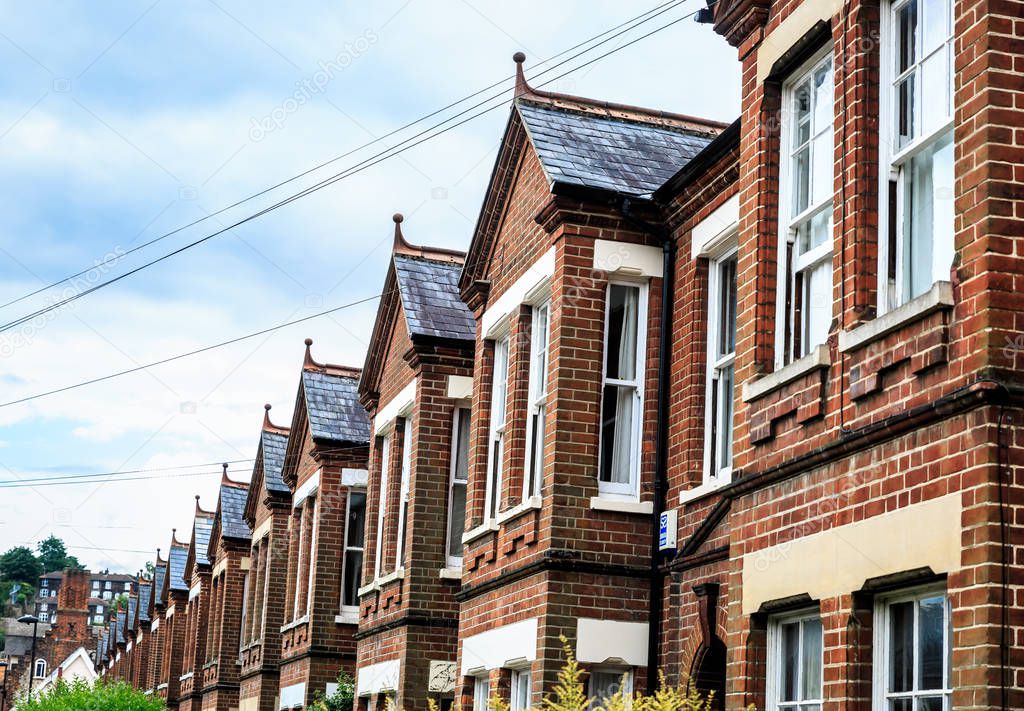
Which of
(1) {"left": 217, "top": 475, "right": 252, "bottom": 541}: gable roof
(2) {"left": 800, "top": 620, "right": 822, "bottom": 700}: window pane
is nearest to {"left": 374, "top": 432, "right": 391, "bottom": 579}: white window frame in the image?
(2) {"left": 800, "top": 620, "right": 822, "bottom": 700}: window pane

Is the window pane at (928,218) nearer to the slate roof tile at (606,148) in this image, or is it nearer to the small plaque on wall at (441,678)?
the slate roof tile at (606,148)

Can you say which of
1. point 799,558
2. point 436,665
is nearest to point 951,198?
point 799,558

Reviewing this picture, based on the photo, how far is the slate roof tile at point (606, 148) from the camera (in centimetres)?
1565

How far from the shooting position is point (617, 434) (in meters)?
15.3

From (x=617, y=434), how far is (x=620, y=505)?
2.79 feet

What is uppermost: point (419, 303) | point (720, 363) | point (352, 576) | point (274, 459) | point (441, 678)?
point (419, 303)

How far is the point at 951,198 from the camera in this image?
849cm

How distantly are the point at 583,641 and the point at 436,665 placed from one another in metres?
6.18

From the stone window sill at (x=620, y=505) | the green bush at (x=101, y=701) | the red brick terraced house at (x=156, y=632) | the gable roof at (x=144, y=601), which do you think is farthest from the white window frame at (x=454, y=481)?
the gable roof at (x=144, y=601)

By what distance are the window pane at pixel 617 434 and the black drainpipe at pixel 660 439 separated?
0.37m

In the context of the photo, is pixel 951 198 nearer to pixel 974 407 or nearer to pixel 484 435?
pixel 974 407

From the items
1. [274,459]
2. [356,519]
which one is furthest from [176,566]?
[356,519]

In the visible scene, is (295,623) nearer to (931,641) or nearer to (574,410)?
(574,410)

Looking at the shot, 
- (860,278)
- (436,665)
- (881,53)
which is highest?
(881,53)
